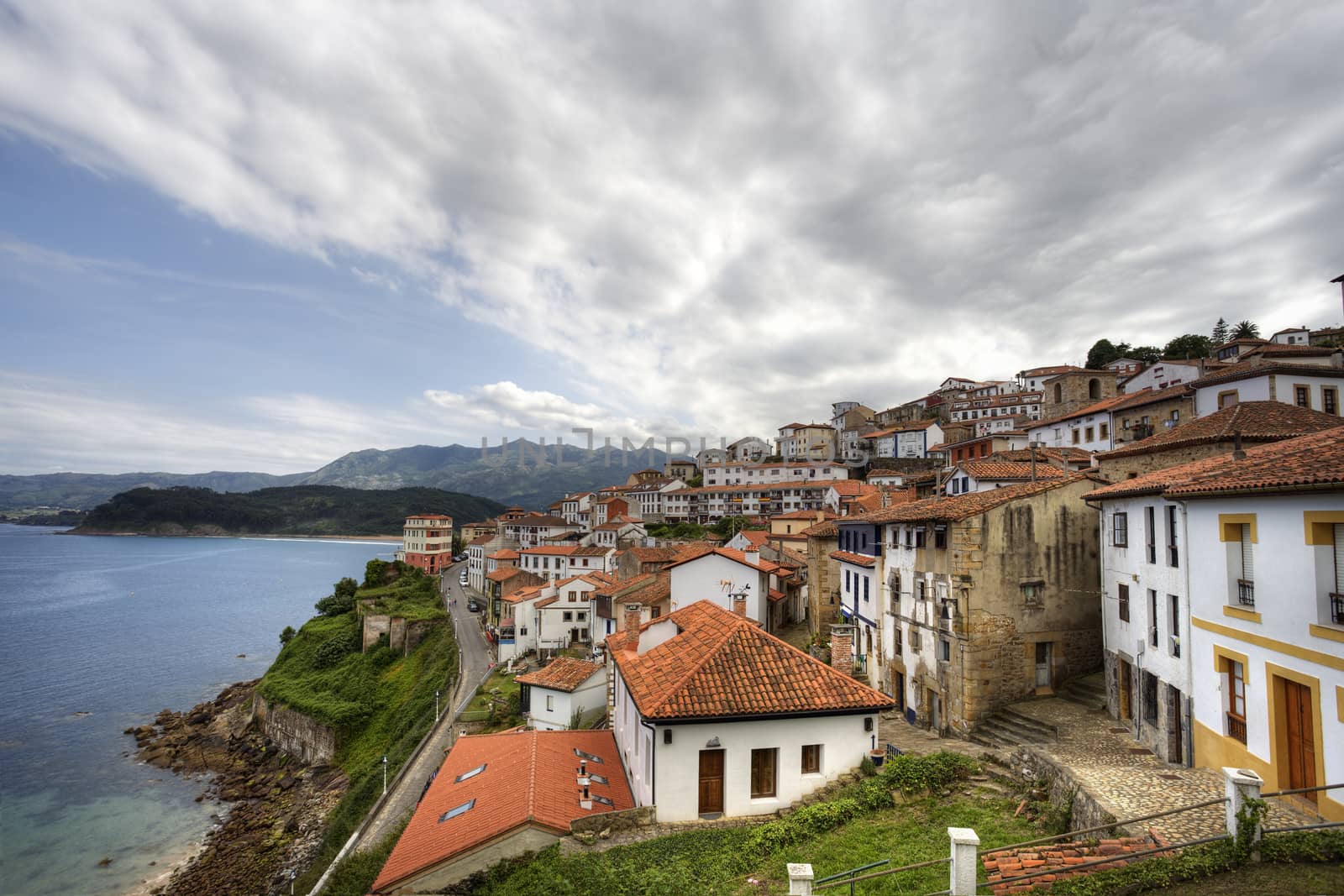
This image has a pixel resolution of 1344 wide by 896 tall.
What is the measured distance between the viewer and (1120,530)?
61.1 feet

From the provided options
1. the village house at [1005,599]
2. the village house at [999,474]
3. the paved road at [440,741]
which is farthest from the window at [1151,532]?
the paved road at [440,741]

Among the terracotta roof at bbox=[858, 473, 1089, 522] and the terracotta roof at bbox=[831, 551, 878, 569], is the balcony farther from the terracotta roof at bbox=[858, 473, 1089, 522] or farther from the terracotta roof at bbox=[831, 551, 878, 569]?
the terracotta roof at bbox=[831, 551, 878, 569]

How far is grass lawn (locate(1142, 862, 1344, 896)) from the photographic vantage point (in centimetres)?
766

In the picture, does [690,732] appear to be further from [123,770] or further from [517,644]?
[123,770]

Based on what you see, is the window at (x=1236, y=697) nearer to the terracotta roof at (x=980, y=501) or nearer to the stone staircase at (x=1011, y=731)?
the stone staircase at (x=1011, y=731)

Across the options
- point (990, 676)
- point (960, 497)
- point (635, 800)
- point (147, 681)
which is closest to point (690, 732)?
point (635, 800)

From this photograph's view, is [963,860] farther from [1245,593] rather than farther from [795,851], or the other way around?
[1245,593]

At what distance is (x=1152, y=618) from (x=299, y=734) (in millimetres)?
50303

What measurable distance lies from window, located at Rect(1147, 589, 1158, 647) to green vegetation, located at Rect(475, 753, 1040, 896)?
6201mm

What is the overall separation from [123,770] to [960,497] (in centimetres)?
5437

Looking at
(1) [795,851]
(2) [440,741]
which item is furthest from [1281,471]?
(2) [440,741]

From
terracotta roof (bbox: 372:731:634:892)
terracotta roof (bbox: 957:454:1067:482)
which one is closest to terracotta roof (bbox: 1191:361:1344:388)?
terracotta roof (bbox: 957:454:1067:482)

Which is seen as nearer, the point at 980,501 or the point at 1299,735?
the point at 1299,735

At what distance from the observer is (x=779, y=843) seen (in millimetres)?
13797
